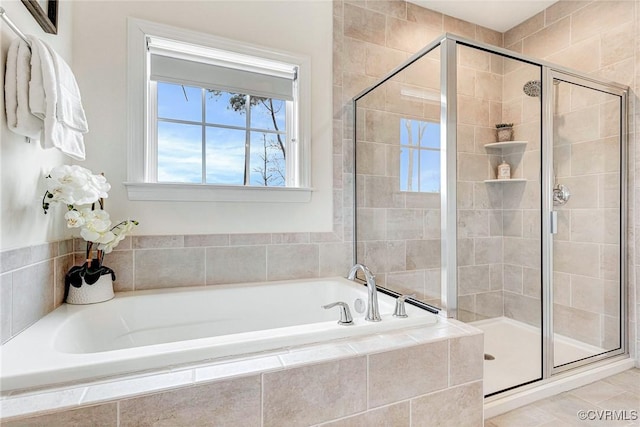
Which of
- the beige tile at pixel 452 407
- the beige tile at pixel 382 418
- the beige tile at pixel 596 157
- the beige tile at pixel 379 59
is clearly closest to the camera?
the beige tile at pixel 382 418

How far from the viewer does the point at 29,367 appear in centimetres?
90

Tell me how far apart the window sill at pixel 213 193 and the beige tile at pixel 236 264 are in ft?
1.04

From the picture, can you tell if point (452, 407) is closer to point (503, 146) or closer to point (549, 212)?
point (549, 212)

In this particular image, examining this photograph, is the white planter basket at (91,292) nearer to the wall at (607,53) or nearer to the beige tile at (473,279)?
the beige tile at (473,279)

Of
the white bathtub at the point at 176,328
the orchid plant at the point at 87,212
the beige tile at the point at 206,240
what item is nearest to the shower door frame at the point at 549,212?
the white bathtub at the point at 176,328

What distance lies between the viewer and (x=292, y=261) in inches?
85.0

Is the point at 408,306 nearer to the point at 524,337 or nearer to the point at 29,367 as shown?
the point at 524,337

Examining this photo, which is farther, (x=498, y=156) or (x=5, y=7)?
(x=498, y=156)

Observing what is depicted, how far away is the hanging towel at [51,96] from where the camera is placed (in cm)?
116

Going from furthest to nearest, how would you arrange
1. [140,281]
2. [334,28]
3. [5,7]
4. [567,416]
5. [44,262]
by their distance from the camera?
[334,28] < [140,281] < [567,416] < [44,262] < [5,7]

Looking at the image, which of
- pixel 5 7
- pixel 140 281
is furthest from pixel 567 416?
pixel 5 7

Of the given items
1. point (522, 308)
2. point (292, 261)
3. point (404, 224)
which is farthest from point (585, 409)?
point (292, 261)

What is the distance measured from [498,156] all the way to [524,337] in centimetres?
114

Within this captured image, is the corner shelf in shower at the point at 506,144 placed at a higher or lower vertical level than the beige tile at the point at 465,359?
higher
